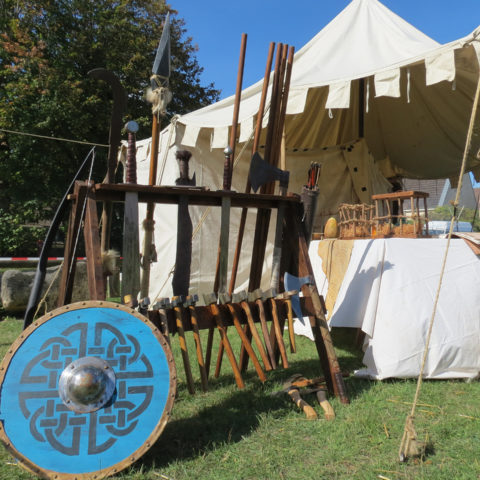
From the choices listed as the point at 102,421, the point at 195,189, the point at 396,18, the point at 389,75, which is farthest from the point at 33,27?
the point at 102,421

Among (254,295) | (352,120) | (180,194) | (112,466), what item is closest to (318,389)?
(254,295)

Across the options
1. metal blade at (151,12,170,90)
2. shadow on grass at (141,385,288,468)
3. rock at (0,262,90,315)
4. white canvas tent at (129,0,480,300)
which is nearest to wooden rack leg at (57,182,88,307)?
metal blade at (151,12,170,90)

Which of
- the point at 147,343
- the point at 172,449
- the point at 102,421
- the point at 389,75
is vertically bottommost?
the point at 172,449

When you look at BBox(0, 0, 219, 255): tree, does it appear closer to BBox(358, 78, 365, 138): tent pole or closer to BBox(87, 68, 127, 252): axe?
BBox(358, 78, 365, 138): tent pole

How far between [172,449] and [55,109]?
10616 mm

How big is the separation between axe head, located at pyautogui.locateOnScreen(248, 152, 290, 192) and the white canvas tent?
37.0 inches

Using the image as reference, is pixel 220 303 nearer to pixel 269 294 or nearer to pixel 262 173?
pixel 269 294

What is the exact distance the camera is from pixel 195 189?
7.03 feet

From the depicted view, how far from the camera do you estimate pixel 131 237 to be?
79.7 inches

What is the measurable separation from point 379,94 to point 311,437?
3.04 m

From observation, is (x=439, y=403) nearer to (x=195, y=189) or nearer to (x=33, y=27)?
(x=195, y=189)

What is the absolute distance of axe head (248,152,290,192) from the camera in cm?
239

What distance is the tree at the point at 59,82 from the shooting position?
34.4 feet

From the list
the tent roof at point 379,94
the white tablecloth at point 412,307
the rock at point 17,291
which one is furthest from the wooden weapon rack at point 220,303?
the rock at point 17,291
